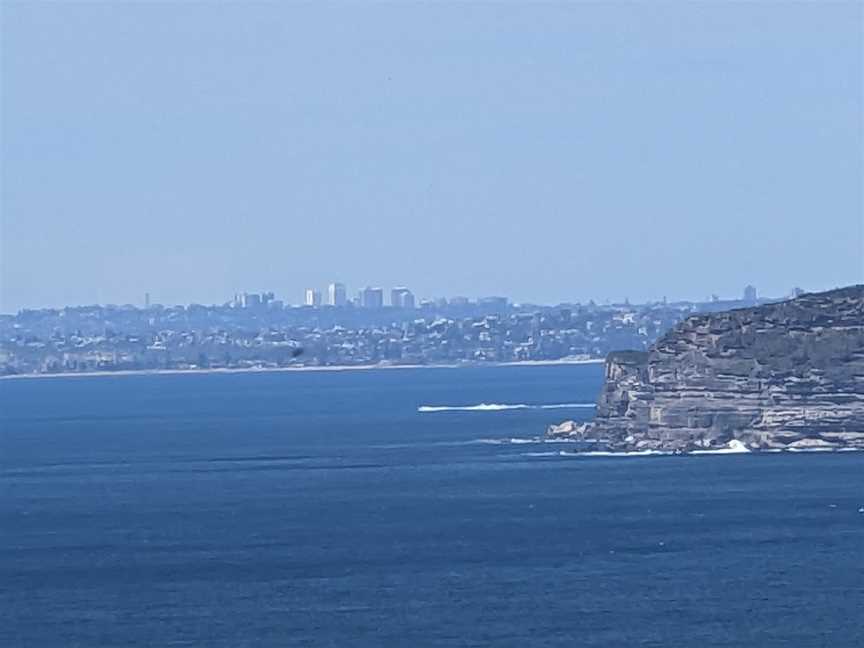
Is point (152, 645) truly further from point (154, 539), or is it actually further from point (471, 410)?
point (471, 410)

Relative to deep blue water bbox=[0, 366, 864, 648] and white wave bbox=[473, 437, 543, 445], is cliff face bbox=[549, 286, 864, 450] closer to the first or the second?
deep blue water bbox=[0, 366, 864, 648]

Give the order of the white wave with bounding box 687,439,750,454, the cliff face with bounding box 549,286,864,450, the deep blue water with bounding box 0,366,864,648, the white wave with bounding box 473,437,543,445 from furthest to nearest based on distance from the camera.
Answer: the white wave with bounding box 473,437,543,445 < the white wave with bounding box 687,439,750,454 < the cliff face with bounding box 549,286,864,450 < the deep blue water with bounding box 0,366,864,648

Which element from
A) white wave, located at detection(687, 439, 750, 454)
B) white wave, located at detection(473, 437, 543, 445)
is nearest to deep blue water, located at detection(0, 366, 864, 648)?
white wave, located at detection(473, 437, 543, 445)

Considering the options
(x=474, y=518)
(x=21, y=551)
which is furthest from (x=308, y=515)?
(x=21, y=551)

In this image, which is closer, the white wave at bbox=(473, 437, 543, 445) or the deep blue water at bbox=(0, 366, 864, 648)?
the deep blue water at bbox=(0, 366, 864, 648)

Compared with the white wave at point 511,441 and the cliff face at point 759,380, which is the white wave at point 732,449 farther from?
the white wave at point 511,441

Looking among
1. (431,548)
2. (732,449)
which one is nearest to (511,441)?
(732,449)

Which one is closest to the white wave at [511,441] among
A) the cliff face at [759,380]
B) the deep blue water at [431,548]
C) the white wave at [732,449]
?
the deep blue water at [431,548]
